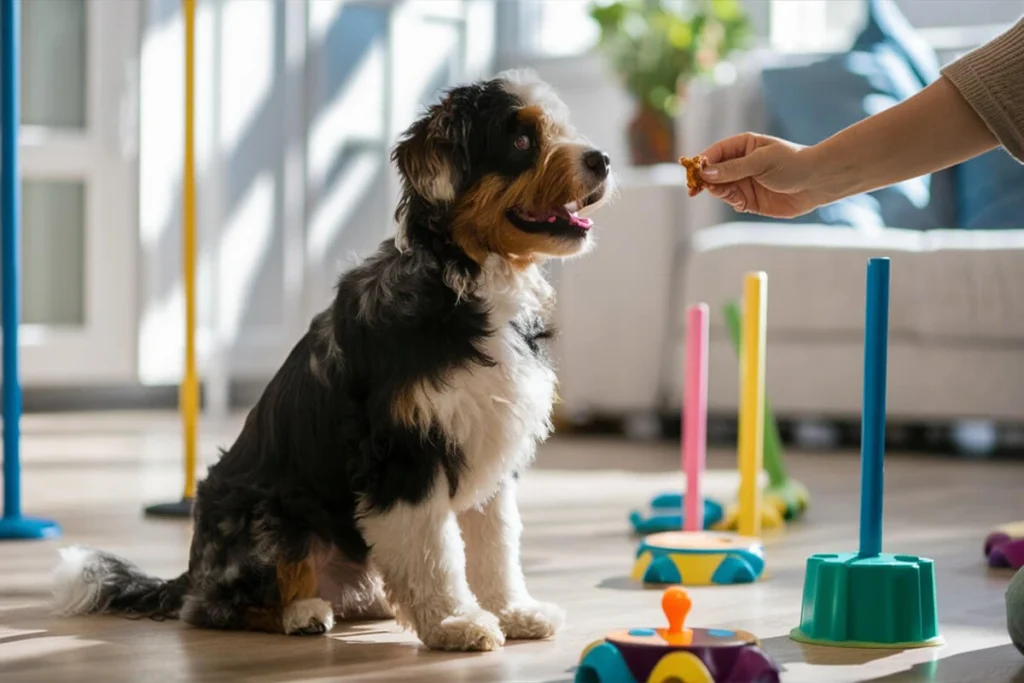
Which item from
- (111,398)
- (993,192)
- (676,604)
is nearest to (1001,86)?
(676,604)

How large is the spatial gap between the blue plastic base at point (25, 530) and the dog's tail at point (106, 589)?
0.84 m

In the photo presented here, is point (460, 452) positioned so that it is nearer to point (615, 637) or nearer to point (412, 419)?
point (412, 419)

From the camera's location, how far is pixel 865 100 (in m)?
5.62

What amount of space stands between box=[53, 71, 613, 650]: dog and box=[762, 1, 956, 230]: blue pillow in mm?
3368

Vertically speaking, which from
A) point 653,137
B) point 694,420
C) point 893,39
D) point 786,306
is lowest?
point 694,420

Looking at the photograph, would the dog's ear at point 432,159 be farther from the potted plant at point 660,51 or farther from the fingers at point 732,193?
the potted plant at point 660,51

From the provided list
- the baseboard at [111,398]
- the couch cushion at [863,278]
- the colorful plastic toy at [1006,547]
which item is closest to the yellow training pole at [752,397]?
the colorful plastic toy at [1006,547]

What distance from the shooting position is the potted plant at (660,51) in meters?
6.62

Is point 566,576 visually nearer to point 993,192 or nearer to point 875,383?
point 875,383

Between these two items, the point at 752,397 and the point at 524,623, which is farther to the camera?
the point at 752,397

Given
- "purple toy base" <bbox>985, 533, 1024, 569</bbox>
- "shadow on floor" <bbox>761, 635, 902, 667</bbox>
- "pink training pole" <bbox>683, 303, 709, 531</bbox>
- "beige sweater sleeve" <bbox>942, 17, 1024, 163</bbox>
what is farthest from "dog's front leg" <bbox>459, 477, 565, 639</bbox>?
"purple toy base" <bbox>985, 533, 1024, 569</bbox>

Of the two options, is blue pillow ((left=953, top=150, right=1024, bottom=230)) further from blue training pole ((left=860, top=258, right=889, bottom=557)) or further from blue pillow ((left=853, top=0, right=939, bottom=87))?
blue training pole ((left=860, top=258, right=889, bottom=557))

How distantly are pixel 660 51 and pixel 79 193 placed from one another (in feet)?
8.60

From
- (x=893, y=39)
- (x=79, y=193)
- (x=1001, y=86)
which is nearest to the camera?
(x=1001, y=86)
